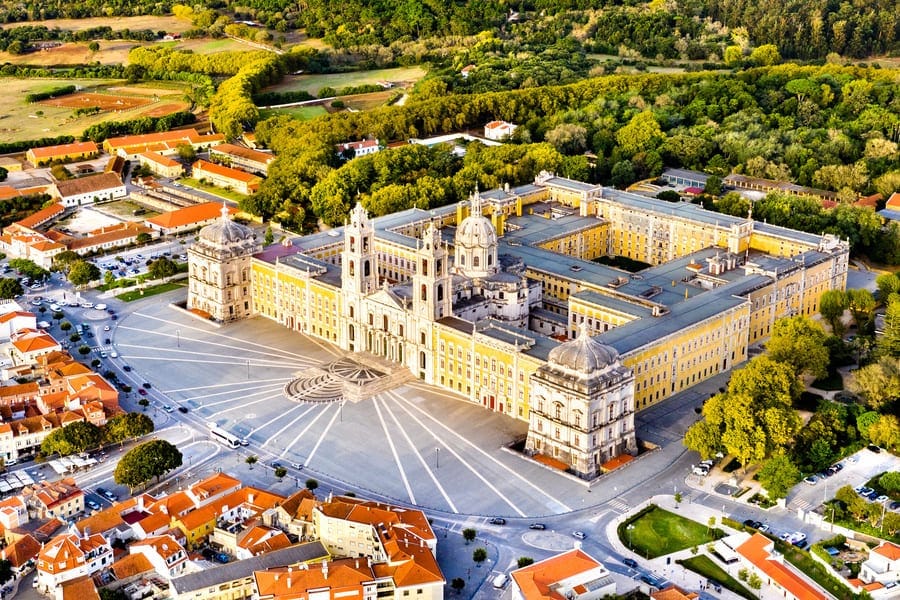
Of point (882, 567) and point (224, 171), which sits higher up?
point (224, 171)

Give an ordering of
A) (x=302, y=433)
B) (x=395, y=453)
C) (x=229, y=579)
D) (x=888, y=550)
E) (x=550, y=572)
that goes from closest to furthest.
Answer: (x=550, y=572) → (x=229, y=579) → (x=888, y=550) → (x=395, y=453) → (x=302, y=433)

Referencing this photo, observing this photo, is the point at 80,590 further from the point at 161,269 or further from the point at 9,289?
the point at 161,269

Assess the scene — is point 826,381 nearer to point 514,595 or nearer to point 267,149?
point 514,595

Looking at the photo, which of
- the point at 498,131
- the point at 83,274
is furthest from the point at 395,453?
the point at 498,131

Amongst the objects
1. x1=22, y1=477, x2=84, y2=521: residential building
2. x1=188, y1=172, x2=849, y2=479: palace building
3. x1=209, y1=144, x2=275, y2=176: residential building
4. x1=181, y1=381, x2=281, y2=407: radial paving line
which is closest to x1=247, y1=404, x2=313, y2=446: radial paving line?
x1=181, y1=381, x2=281, y2=407: radial paving line

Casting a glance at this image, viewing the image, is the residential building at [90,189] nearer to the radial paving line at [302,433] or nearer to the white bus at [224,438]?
the white bus at [224,438]

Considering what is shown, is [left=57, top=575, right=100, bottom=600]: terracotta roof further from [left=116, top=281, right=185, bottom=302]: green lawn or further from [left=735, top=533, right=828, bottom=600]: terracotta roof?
[left=116, top=281, right=185, bottom=302]: green lawn
